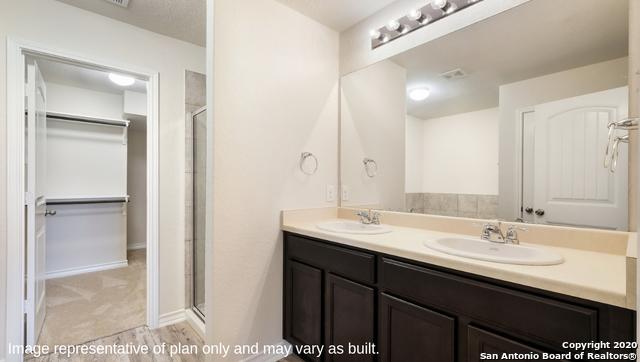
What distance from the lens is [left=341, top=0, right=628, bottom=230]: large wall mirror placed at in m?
1.27

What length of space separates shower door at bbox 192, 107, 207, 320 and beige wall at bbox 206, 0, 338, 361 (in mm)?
710

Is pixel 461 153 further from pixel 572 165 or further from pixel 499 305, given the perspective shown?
pixel 499 305

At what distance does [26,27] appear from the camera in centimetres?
183

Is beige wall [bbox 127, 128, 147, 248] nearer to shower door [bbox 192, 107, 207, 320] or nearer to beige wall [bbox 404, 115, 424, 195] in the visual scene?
shower door [bbox 192, 107, 207, 320]

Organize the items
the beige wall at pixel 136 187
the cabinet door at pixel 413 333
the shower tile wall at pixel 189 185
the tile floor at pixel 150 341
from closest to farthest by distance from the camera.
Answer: the cabinet door at pixel 413 333 < the tile floor at pixel 150 341 < the shower tile wall at pixel 189 185 < the beige wall at pixel 136 187

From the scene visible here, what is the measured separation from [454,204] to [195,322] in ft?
7.08

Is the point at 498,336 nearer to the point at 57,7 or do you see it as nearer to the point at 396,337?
the point at 396,337

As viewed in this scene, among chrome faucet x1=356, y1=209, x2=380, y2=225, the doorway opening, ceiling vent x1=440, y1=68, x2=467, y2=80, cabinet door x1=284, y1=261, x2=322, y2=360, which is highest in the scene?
ceiling vent x1=440, y1=68, x2=467, y2=80

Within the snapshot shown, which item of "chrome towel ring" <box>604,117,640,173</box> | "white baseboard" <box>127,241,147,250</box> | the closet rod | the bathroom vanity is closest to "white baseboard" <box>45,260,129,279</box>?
"white baseboard" <box>127,241,147,250</box>

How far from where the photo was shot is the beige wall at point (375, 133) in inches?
80.7

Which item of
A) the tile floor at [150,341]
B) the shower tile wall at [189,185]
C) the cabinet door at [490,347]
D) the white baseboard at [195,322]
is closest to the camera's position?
the cabinet door at [490,347]

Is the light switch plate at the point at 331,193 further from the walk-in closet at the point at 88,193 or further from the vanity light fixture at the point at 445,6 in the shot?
the walk-in closet at the point at 88,193

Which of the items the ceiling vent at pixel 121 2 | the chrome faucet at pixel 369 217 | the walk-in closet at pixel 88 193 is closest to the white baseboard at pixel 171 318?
the walk-in closet at pixel 88 193

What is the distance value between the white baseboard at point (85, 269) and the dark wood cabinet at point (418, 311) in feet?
10.5
